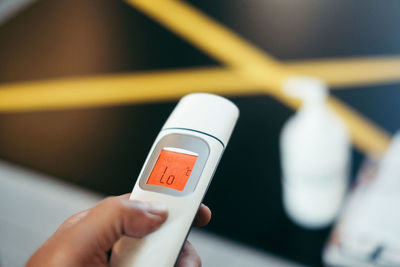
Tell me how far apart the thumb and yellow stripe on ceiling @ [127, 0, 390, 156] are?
90cm

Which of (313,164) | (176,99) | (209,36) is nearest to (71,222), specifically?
(313,164)

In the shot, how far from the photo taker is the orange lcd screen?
0.70 meters

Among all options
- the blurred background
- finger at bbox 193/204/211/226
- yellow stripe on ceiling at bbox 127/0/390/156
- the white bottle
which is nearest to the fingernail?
finger at bbox 193/204/211/226

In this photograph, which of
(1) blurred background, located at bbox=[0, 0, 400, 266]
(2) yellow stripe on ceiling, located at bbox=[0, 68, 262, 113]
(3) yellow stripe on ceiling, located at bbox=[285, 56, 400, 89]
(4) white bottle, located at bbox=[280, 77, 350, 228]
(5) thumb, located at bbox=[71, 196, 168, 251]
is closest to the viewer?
(5) thumb, located at bbox=[71, 196, 168, 251]

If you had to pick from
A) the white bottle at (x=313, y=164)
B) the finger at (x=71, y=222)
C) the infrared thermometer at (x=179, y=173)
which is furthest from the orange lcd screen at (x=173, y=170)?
the white bottle at (x=313, y=164)

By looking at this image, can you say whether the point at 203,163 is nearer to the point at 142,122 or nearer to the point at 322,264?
the point at 322,264

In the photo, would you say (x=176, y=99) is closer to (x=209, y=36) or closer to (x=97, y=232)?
(x=209, y=36)

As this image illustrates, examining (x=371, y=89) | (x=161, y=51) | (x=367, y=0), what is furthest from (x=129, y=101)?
(x=367, y=0)

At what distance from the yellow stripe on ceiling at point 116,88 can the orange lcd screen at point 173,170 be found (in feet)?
2.91

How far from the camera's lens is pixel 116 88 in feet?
5.79

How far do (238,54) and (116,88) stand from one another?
497 millimetres

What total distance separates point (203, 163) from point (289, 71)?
3.19 feet

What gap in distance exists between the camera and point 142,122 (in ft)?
5.24

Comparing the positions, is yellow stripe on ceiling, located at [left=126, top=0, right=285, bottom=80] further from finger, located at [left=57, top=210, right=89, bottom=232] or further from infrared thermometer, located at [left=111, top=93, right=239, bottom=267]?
finger, located at [left=57, top=210, right=89, bottom=232]
